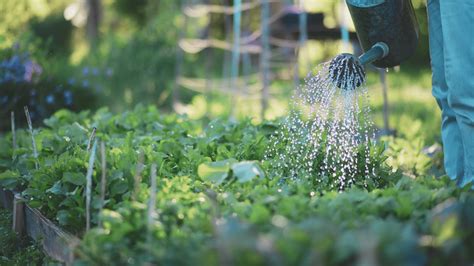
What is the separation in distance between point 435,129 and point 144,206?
14.5 ft

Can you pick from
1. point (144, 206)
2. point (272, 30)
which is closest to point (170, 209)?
point (144, 206)

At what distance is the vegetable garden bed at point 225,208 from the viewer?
1.83 meters

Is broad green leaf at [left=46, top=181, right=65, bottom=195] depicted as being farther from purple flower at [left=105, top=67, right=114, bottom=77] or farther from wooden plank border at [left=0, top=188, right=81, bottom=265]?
purple flower at [left=105, top=67, right=114, bottom=77]

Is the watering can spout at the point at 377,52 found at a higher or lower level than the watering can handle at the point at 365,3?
lower

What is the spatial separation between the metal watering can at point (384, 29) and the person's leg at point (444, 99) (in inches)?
3.8

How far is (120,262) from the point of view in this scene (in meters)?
2.29

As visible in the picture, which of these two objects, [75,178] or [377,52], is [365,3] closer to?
[377,52]

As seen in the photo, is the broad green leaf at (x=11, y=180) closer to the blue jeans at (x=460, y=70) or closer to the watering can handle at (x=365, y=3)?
the watering can handle at (x=365, y=3)

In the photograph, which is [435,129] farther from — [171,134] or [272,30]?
[272,30]

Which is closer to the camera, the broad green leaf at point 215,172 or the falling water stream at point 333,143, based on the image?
the broad green leaf at point 215,172

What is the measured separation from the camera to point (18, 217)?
3.49 meters

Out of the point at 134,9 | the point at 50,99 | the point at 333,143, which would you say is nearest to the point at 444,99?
the point at 333,143

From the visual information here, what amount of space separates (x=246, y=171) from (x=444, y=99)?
1.04m

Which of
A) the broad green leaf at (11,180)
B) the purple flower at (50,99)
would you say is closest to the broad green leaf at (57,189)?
the broad green leaf at (11,180)
